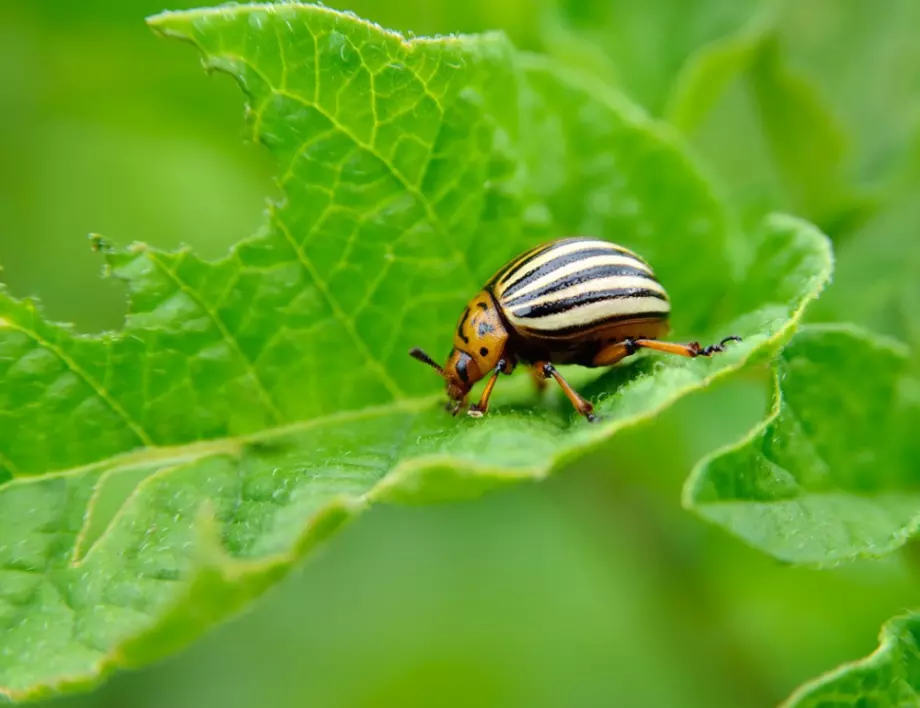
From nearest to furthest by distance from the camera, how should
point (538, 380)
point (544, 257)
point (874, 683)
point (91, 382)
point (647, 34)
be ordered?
point (874, 683) → point (91, 382) → point (544, 257) → point (538, 380) → point (647, 34)

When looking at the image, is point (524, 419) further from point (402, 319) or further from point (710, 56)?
point (710, 56)

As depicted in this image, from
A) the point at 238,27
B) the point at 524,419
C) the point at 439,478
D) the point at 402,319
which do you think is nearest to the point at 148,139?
the point at 402,319

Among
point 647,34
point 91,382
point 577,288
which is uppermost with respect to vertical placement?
point 647,34

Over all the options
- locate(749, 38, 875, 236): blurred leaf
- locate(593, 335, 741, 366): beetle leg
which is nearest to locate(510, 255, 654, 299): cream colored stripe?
locate(593, 335, 741, 366): beetle leg

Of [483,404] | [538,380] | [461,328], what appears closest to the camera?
[483,404]

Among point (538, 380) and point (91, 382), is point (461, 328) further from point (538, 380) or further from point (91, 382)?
point (91, 382)

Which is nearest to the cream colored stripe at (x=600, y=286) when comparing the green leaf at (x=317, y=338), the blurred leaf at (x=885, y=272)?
the green leaf at (x=317, y=338)

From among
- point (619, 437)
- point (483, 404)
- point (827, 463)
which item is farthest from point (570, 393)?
point (827, 463)

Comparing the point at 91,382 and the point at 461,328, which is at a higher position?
the point at 461,328
